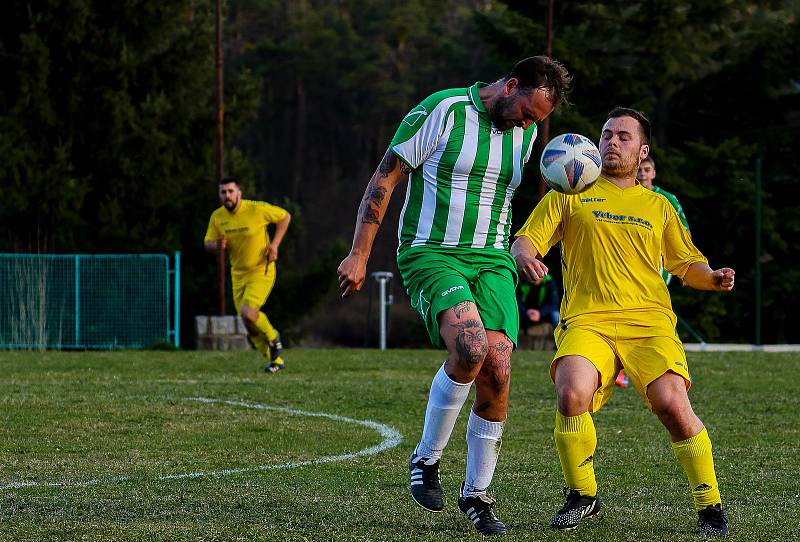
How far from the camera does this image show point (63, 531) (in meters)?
5.68

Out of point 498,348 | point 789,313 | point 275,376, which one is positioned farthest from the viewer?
point 789,313

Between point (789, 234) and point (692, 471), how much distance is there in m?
28.5

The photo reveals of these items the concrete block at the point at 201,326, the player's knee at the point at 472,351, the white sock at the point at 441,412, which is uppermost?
the player's knee at the point at 472,351

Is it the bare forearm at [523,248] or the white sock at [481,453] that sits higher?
the bare forearm at [523,248]

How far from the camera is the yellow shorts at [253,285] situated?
16156 mm

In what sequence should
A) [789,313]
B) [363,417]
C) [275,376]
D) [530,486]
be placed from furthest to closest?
[789,313], [275,376], [363,417], [530,486]

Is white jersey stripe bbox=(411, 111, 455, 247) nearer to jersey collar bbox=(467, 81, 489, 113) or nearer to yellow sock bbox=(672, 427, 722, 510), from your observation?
jersey collar bbox=(467, 81, 489, 113)

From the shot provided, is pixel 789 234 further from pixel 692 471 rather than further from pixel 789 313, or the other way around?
pixel 692 471

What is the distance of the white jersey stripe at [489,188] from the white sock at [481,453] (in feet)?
2.63

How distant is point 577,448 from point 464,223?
1098mm

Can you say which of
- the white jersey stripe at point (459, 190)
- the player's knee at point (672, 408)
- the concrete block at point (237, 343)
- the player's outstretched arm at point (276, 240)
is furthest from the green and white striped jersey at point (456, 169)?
the concrete block at point (237, 343)

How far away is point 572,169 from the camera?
616 centimetres

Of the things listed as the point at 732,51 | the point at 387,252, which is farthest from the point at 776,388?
the point at 387,252

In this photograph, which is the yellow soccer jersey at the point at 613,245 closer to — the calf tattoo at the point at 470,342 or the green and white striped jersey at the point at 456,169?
the green and white striped jersey at the point at 456,169
